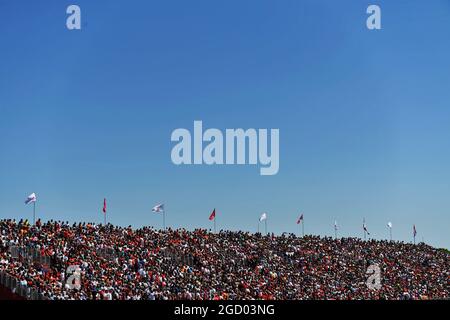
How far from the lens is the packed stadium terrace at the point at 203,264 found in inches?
1485

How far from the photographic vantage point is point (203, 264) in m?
51.5

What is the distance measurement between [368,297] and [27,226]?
101ft

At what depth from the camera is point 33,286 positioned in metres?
33.2

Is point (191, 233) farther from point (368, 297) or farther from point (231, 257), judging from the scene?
point (368, 297)

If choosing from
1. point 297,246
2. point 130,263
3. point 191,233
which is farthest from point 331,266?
point 130,263

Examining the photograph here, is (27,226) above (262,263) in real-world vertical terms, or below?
above

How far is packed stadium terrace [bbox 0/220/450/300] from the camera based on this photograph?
124ft

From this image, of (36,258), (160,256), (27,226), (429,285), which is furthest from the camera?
(429,285)

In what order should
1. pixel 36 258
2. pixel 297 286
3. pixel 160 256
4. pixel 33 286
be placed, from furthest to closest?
pixel 297 286, pixel 160 256, pixel 36 258, pixel 33 286

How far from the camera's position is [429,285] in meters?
67.6

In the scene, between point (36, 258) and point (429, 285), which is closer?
point (36, 258)

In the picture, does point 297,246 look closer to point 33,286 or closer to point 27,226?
point 27,226
